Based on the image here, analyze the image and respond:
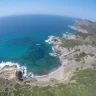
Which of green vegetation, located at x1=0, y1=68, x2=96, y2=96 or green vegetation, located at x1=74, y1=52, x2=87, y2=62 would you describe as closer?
green vegetation, located at x1=0, y1=68, x2=96, y2=96

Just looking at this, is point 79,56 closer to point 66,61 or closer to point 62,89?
point 66,61

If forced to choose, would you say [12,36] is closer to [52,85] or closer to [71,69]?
[71,69]

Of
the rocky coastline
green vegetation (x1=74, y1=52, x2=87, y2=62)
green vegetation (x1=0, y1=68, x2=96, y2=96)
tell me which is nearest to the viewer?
green vegetation (x1=0, y1=68, x2=96, y2=96)

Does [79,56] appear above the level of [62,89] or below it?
above

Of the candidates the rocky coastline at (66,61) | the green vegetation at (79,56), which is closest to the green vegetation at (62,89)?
the rocky coastline at (66,61)

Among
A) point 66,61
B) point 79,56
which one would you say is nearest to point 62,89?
point 66,61

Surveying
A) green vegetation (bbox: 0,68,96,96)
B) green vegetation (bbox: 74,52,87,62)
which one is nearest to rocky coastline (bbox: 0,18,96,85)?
green vegetation (bbox: 74,52,87,62)

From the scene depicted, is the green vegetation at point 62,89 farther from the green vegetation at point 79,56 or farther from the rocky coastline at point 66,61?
the green vegetation at point 79,56

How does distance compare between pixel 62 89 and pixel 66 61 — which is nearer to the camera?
pixel 62 89

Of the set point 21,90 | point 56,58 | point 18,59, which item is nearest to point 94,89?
point 21,90

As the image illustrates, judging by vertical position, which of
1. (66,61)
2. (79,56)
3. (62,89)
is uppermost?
(79,56)

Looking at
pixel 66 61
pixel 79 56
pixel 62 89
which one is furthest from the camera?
pixel 79 56

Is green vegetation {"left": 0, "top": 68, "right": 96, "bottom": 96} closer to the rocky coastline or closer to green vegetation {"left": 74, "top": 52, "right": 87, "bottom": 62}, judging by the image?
the rocky coastline
